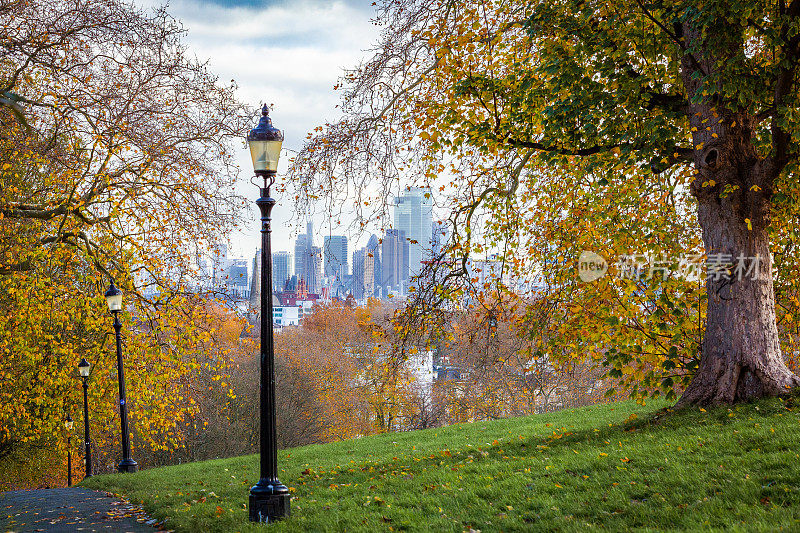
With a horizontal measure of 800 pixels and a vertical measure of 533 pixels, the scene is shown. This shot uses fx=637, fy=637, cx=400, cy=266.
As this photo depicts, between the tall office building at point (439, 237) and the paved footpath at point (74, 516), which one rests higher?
the tall office building at point (439, 237)

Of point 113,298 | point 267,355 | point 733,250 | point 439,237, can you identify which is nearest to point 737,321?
point 733,250

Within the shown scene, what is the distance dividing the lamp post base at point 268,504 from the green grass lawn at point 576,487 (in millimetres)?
179

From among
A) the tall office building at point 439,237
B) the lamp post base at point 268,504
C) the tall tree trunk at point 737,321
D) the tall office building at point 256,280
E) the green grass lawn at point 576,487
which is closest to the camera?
the green grass lawn at point 576,487

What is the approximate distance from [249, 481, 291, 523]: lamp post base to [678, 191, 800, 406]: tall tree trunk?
5339 mm

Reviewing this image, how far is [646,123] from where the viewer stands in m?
7.50

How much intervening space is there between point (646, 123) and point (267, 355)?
507 cm

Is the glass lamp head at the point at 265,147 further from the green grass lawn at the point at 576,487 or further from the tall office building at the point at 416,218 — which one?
the green grass lawn at the point at 576,487

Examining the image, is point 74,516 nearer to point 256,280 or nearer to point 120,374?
point 120,374

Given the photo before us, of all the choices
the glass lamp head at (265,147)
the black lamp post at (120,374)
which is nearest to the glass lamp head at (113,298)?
the black lamp post at (120,374)

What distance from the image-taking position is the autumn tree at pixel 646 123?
747cm

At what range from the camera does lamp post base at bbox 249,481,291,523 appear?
6.05 metres

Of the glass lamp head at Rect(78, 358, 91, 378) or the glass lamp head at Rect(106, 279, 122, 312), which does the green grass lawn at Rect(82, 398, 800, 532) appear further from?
the glass lamp head at Rect(78, 358, 91, 378)

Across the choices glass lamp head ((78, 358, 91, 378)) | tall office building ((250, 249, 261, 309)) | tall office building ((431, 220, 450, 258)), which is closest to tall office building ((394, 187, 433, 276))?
tall office building ((431, 220, 450, 258))

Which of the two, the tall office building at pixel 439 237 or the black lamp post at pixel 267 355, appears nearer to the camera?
the black lamp post at pixel 267 355
